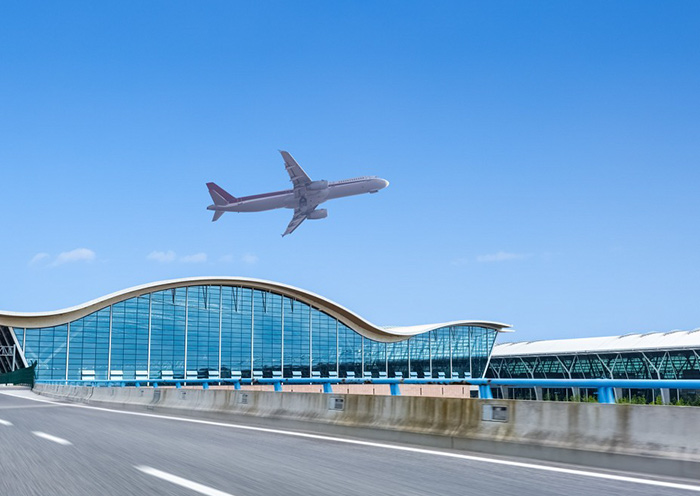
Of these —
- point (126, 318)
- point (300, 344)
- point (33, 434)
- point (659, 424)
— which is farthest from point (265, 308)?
point (659, 424)

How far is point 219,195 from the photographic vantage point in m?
77.2

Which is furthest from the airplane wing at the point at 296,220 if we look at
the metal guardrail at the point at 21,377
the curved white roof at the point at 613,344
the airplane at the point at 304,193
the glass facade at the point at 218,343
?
the curved white roof at the point at 613,344

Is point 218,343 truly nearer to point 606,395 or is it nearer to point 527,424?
point 527,424

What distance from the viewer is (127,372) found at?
7481cm

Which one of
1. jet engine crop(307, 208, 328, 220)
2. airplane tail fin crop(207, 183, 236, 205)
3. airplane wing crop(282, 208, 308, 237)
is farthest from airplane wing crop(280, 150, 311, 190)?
airplane tail fin crop(207, 183, 236, 205)

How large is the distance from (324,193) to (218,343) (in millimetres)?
23855

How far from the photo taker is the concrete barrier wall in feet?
26.7

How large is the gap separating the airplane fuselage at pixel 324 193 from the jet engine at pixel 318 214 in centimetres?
191

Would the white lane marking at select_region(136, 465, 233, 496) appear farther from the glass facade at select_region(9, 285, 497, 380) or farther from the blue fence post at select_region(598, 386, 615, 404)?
the glass facade at select_region(9, 285, 497, 380)

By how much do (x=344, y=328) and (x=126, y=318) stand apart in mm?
26338

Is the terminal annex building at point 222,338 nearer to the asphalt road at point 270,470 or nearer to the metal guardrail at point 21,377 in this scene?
the metal guardrail at point 21,377

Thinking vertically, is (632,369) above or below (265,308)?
Answer: below

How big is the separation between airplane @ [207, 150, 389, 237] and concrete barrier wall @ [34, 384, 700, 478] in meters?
48.7

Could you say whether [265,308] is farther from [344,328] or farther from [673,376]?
[673,376]
